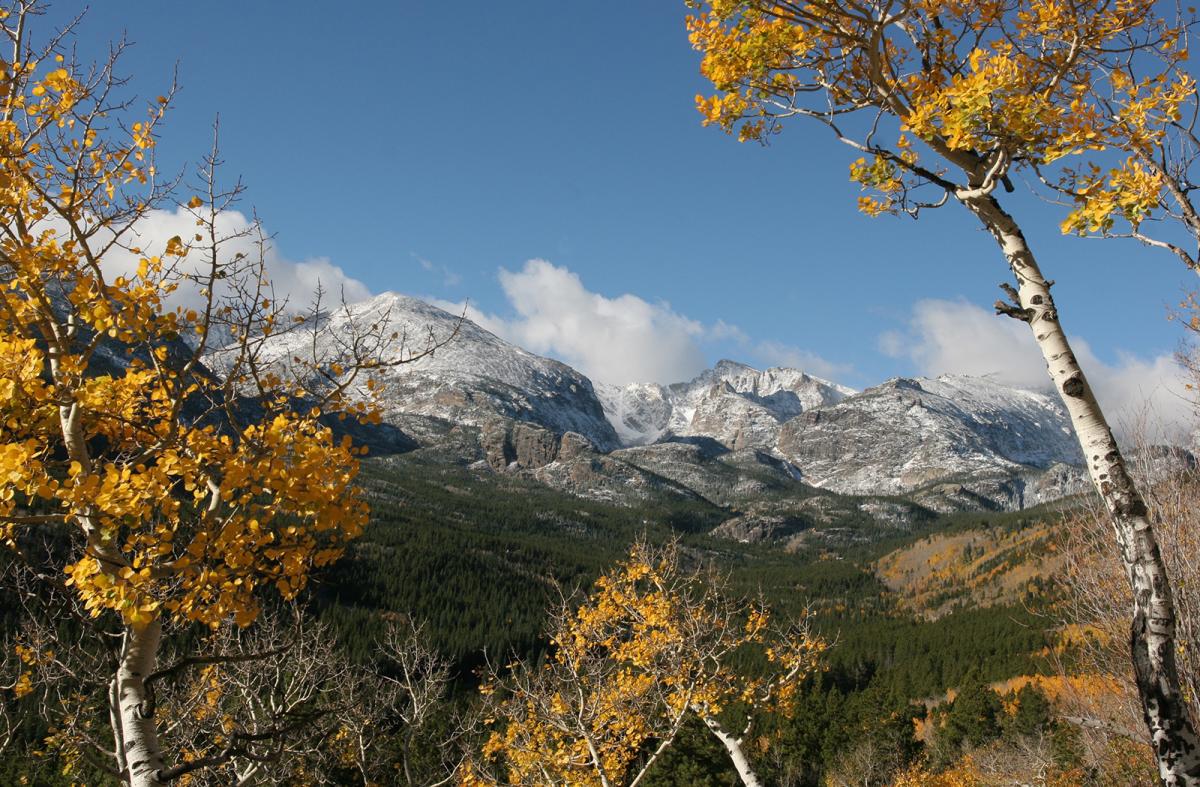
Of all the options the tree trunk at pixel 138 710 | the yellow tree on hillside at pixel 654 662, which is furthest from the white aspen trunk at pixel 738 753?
the tree trunk at pixel 138 710

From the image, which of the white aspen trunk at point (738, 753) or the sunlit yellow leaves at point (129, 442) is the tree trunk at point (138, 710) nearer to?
the sunlit yellow leaves at point (129, 442)

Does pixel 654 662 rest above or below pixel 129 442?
below

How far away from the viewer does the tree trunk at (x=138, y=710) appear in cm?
491

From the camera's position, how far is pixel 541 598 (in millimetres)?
183750

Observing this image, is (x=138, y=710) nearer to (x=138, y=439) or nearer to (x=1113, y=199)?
(x=138, y=439)

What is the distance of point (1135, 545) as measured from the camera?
481cm

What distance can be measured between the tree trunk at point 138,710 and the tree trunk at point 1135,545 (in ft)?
23.4

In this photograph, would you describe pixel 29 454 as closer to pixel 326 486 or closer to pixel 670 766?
pixel 326 486

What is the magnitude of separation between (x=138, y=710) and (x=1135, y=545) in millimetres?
7593

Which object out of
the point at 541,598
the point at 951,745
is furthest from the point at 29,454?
the point at 541,598

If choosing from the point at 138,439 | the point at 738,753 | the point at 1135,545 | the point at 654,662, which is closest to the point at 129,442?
the point at 138,439

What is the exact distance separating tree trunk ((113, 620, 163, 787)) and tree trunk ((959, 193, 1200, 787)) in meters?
7.14

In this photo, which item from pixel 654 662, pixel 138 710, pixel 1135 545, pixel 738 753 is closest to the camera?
pixel 1135 545

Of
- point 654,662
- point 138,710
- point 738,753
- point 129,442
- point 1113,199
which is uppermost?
point 1113,199
